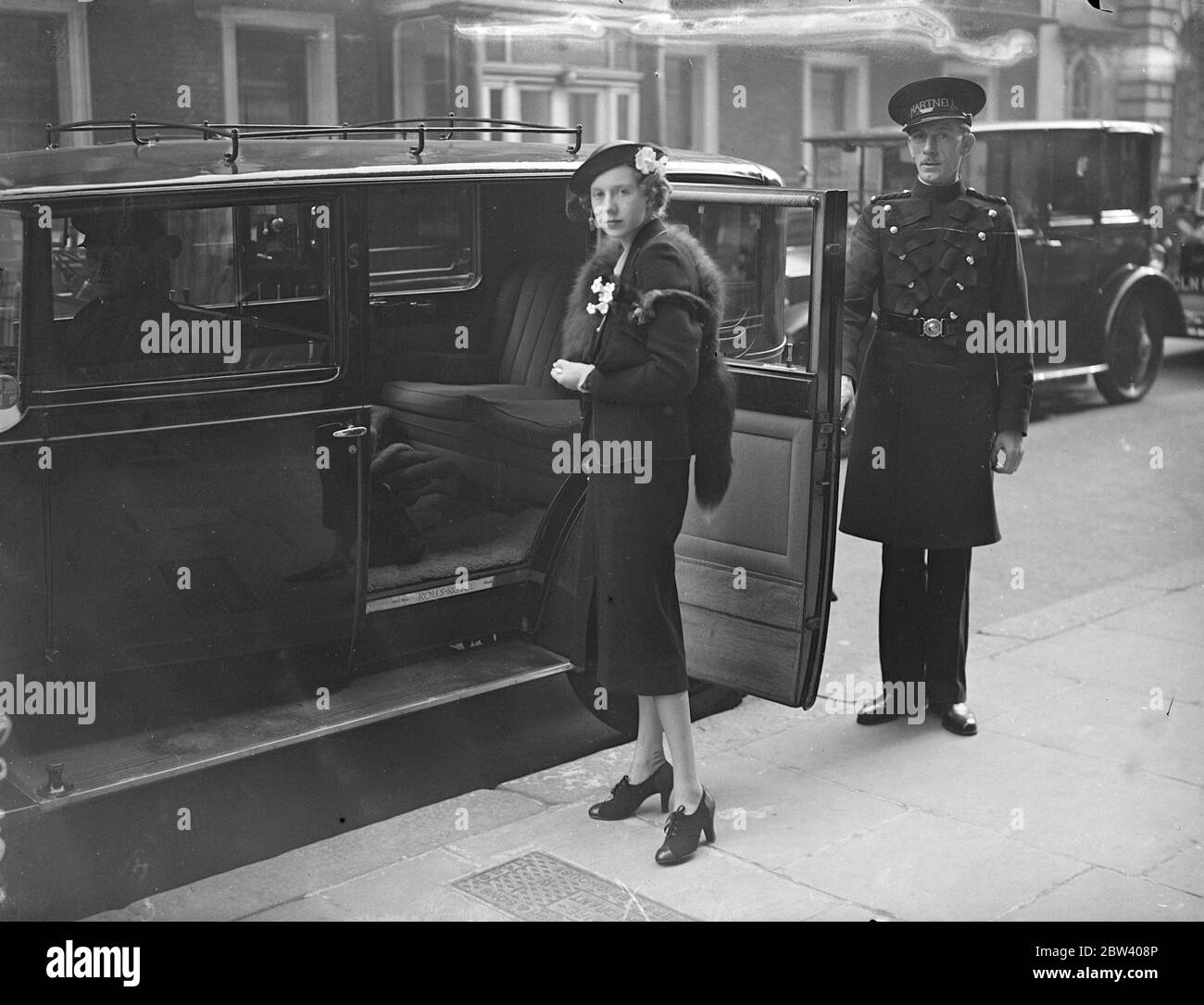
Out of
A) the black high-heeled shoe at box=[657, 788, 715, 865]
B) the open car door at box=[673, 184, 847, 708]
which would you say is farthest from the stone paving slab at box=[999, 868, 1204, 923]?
the open car door at box=[673, 184, 847, 708]

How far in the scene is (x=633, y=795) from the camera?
4203 mm

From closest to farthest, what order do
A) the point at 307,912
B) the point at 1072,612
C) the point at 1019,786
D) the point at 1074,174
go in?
the point at 307,912
the point at 1019,786
the point at 1072,612
the point at 1074,174

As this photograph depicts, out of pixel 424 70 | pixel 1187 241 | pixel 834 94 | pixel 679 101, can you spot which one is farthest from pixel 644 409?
pixel 1187 241

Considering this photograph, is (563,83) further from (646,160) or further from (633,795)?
(633,795)

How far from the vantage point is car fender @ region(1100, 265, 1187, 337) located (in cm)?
987

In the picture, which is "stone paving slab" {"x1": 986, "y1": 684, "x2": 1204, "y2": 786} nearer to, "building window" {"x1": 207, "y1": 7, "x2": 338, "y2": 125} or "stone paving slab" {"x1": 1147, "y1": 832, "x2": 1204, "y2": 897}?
"stone paving slab" {"x1": 1147, "y1": 832, "x2": 1204, "y2": 897}

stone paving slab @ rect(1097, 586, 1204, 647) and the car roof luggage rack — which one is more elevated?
the car roof luggage rack

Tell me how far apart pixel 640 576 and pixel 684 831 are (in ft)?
2.21

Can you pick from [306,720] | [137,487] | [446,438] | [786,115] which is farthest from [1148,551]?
[137,487]

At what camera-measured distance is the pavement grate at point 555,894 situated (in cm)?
362

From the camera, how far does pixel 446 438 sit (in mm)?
5094

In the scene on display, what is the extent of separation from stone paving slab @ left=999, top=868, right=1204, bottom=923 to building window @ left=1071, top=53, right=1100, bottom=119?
8.61 ft

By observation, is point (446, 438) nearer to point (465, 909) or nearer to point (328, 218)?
point (328, 218)

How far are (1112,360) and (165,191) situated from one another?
7.81m
